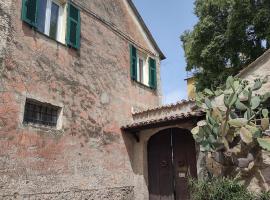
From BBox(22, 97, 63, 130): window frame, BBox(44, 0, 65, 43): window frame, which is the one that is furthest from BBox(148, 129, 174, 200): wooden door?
BBox(44, 0, 65, 43): window frame

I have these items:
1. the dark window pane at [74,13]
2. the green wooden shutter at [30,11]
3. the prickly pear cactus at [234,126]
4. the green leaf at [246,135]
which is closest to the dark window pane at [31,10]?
the green wooden shutter at [30,11]

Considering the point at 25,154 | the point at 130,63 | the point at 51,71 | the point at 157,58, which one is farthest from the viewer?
the point at 157,58

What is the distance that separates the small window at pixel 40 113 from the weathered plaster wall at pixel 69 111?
0.66 feet

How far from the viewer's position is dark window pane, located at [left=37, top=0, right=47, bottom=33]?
24.6 feet

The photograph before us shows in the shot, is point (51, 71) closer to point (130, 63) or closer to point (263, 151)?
point (130, 63)

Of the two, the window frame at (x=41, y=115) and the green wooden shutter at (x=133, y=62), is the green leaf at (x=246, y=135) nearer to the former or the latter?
the window frame at (x=41, y=115)

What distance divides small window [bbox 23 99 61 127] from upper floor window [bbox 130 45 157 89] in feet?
14.6

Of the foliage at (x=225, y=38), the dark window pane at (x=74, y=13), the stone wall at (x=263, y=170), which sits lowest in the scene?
the stone wall at (x=263, y=170)

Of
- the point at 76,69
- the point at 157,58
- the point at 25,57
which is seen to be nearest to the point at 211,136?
the point at 76,69

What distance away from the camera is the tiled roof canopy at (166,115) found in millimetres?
8277

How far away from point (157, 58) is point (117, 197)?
257 inches

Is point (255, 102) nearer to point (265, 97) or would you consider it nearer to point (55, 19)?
point (265, 97)

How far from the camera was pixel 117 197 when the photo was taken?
8.79 m

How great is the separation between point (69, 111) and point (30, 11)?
2.75 metres
